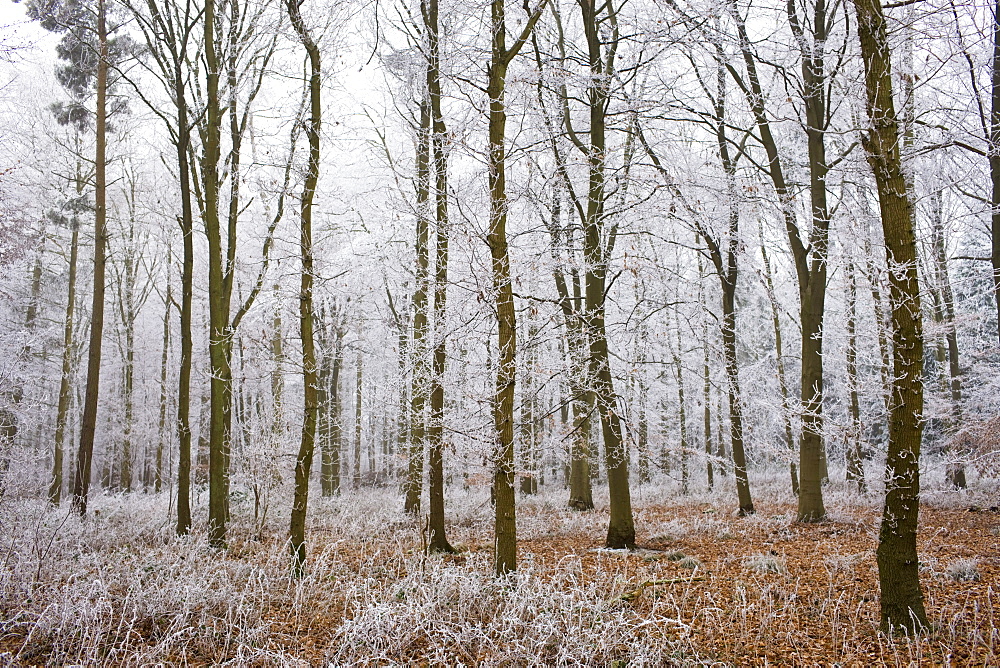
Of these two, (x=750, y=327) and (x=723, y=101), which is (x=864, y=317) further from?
(x=723, y=101)

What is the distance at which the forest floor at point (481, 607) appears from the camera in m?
3.88

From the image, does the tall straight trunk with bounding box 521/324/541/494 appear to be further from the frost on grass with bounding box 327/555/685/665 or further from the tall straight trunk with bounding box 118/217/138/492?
the tall straight trunk with bounding box 118/217/138/492

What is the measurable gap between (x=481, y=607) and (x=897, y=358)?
12.2 ft

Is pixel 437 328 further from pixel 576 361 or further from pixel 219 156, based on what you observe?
pixel 219 156

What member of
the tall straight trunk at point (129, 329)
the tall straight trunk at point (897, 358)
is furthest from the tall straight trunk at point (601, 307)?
the tall straight trunk at point (129, 329)

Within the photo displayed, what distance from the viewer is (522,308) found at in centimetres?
615

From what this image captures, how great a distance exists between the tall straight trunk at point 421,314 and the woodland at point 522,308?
0.27 ft

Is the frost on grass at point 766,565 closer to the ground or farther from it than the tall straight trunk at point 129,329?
closer to the ground

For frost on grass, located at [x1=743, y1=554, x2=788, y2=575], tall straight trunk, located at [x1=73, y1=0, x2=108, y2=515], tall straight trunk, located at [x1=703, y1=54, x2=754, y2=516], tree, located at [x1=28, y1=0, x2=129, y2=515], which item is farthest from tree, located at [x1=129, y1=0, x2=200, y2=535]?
tall straight trunk, located at [x1=703, y1=54, x2=754, y2=516]

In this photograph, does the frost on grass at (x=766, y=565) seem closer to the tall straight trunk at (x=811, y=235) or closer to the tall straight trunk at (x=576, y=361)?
the tall straight trunk at (x=576, y=361)

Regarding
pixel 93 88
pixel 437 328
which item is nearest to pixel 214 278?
pixel 437 328

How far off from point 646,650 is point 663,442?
394cm

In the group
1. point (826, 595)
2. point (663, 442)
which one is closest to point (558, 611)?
point (826, 595)

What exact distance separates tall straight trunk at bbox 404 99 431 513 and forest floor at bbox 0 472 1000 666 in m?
1.88
